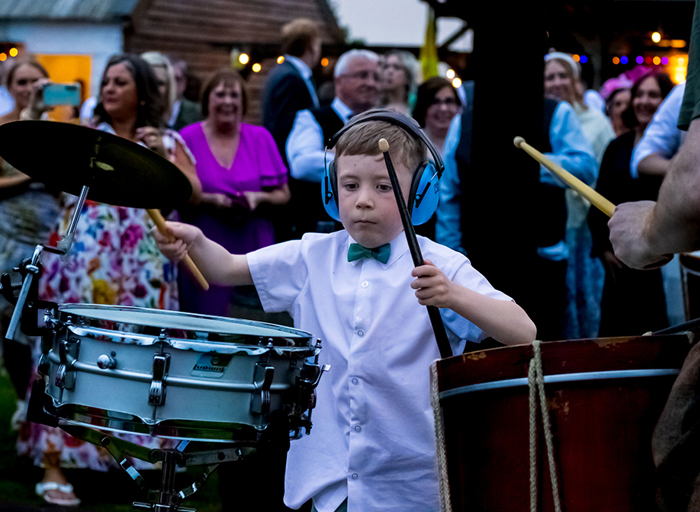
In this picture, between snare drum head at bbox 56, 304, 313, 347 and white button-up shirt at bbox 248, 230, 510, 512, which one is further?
white button-up shirt at bbox 248, 230, 510, 512

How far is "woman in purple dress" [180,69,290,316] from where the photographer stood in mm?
4730

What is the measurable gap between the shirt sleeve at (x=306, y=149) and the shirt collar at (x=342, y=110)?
16cm

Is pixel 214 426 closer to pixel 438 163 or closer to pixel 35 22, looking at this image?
pixel 438 163

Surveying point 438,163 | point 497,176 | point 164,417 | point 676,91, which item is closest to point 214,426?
point 164,417

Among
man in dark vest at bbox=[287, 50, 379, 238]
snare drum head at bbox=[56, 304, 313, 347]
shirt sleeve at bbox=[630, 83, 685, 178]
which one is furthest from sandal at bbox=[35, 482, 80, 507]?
shirt sleeve at bbox=[630, 83, 685, 178]

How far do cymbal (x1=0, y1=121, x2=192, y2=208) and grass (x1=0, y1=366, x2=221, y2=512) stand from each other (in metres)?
1.72

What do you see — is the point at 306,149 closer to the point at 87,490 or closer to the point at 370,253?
the point at 87,490

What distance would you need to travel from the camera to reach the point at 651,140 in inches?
190

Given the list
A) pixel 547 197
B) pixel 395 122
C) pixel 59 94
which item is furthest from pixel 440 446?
pixel 59 94

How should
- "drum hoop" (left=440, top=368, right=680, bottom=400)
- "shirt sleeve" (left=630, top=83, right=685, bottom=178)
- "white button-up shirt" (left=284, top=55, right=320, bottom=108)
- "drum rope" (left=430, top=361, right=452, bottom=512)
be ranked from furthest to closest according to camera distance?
"white button-up shirt" (left=284, top=55, right=320, bottom=108) < "shirt sleeve" (left=630, top=83, right=685, bottom=178) < "drum rope" (left=430, top=361, right=452, bottom=512) < "drum hoop" (left=440, top=368, right=680, bottom=400)

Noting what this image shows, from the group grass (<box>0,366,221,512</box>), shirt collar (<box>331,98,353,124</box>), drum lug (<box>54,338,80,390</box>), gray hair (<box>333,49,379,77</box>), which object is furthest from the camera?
gray hair (<box>333,49,379,77</box>)

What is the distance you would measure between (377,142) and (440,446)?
2.83 ft

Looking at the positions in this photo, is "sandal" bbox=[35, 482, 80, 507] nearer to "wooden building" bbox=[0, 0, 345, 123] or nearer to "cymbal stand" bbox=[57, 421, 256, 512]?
"cymbal stand" bbox=[57, 421, 256, 512]

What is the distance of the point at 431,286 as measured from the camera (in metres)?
2.14
